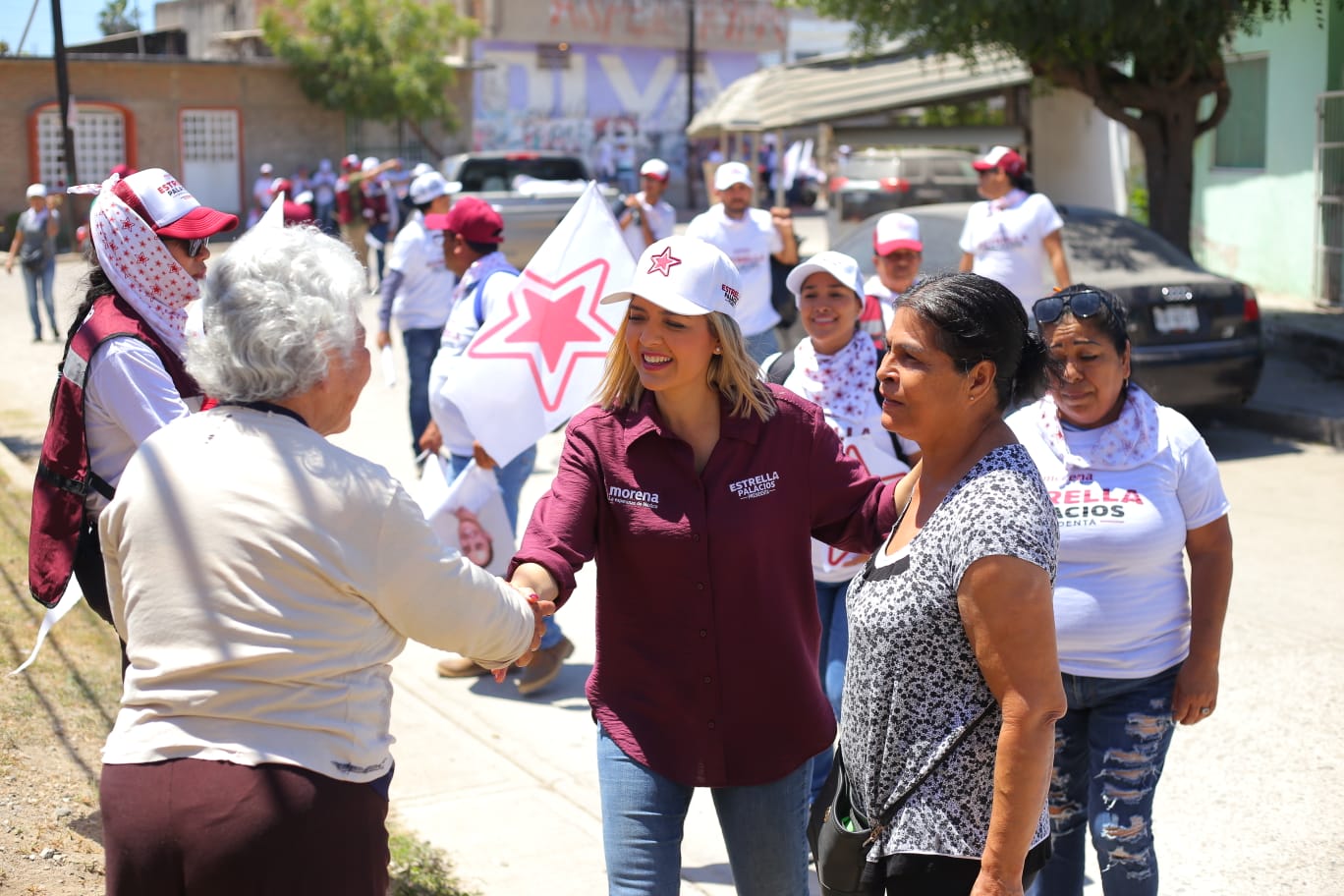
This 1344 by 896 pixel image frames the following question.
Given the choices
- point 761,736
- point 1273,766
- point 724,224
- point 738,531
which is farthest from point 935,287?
point 724,224

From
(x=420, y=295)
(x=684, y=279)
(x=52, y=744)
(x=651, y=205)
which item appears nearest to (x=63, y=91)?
(x=420, y=295)

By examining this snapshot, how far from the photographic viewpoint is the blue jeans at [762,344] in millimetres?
7793

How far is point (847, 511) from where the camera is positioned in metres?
3.42

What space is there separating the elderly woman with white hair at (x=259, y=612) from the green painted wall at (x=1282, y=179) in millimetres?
15617

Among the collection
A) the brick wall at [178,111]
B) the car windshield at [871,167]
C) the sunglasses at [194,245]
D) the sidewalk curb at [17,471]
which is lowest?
the sidewalk curb at [17,471]

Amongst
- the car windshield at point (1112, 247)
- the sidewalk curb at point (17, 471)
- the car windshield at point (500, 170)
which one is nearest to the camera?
the sidewalk curb at point (17, 471)

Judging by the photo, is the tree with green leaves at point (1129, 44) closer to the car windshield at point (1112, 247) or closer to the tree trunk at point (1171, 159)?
the tree trunk at point (1171, 159)

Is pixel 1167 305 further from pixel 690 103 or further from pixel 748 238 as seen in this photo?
pixel 690 103

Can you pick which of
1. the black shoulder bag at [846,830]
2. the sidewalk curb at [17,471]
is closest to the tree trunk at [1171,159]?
the sidewalk curb at [17,471]

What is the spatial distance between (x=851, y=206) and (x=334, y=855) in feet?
A: 58.7

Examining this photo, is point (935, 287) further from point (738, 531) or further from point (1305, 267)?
point (1305, 267)

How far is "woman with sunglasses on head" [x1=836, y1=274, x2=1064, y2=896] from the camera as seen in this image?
8.63ft

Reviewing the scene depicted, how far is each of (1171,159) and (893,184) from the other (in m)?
6.05

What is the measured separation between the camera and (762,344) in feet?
26.2
